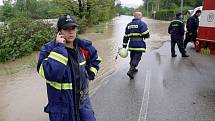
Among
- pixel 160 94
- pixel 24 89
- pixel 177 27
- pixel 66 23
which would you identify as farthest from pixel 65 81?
pixel 177 27

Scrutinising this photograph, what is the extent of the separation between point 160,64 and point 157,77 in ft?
7.56

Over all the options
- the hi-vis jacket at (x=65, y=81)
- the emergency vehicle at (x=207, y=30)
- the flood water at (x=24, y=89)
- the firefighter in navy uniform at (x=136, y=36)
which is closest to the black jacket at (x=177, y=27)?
the flood water at (x=24, y=89)

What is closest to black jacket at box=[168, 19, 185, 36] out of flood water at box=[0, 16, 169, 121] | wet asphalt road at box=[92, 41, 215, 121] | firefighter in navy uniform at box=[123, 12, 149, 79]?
wet asphalt road at box=[92, 41, 215, 121]

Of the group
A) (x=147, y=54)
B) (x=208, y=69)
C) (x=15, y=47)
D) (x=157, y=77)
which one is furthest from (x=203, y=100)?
(x=15, y=47)

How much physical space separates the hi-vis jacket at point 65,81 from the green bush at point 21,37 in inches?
440

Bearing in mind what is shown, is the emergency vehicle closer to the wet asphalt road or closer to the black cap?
the wet asphalt road

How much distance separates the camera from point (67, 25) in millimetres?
3602

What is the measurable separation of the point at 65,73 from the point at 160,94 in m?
4.61

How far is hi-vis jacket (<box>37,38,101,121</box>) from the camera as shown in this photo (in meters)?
3.48

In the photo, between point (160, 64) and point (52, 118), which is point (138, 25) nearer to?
point (160, 64)

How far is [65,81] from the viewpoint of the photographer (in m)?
3.62

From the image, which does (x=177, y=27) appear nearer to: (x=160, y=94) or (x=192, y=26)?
(x=192, y=26)

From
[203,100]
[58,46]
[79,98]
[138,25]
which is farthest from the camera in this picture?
[138,25]

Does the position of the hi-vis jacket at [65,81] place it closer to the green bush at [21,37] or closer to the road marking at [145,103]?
the road marking at [145,103]
